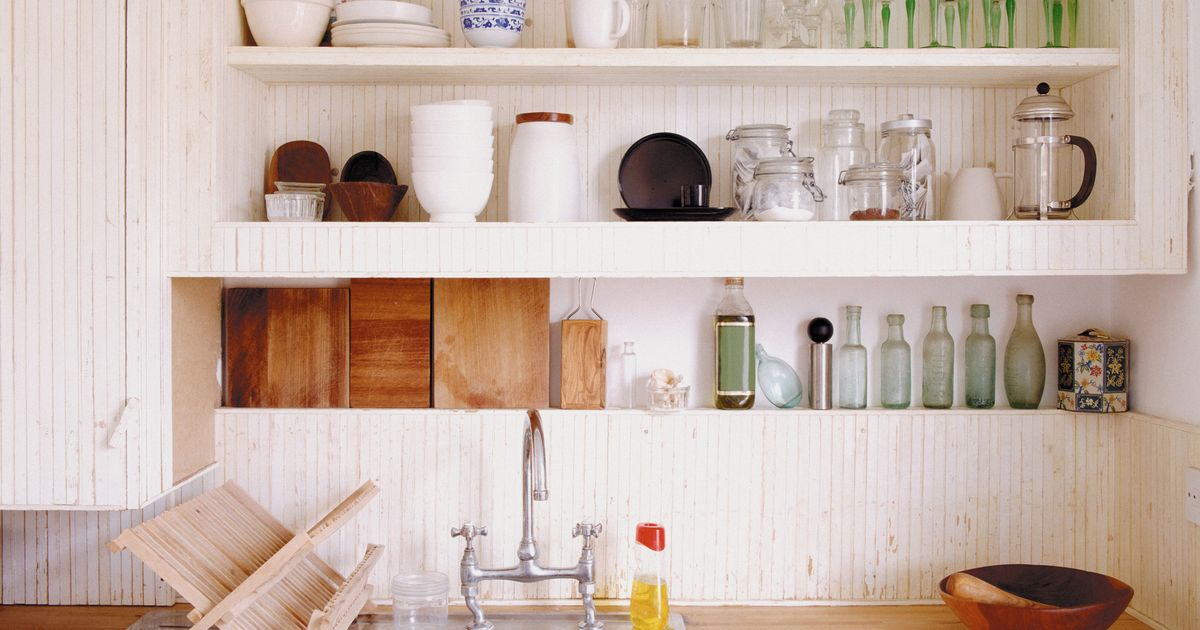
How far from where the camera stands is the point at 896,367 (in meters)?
1.95

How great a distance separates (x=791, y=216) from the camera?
5.80 ft

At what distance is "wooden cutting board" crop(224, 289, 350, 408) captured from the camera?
194 centimetres

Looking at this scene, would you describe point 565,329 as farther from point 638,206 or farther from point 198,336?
point 198,336

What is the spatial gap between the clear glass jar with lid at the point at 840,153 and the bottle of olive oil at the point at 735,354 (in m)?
0.24

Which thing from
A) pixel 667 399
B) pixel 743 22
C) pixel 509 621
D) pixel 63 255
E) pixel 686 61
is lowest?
pixel 509 621

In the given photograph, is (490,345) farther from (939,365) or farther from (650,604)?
(939,365)

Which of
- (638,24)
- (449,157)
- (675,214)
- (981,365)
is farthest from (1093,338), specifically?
(449,157)

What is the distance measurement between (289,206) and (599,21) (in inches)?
26.9

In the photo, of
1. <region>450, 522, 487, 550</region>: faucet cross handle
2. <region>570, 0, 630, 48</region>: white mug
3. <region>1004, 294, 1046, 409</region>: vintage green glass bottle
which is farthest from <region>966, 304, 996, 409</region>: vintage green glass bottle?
<region>450, 522, 487, 550</region>: faucet cross handle

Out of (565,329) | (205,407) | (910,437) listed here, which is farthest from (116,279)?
(910,437)

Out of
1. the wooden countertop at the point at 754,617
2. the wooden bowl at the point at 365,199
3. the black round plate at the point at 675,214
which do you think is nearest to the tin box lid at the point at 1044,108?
the black round plate at the point at 675,214

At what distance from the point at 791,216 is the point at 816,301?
30 centimetres

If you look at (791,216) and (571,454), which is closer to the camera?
(791,216)

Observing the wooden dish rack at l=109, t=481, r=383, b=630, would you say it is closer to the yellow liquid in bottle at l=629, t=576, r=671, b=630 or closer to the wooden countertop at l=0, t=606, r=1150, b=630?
the wooden countertop at l=0, t=606, r=1150, b=630
